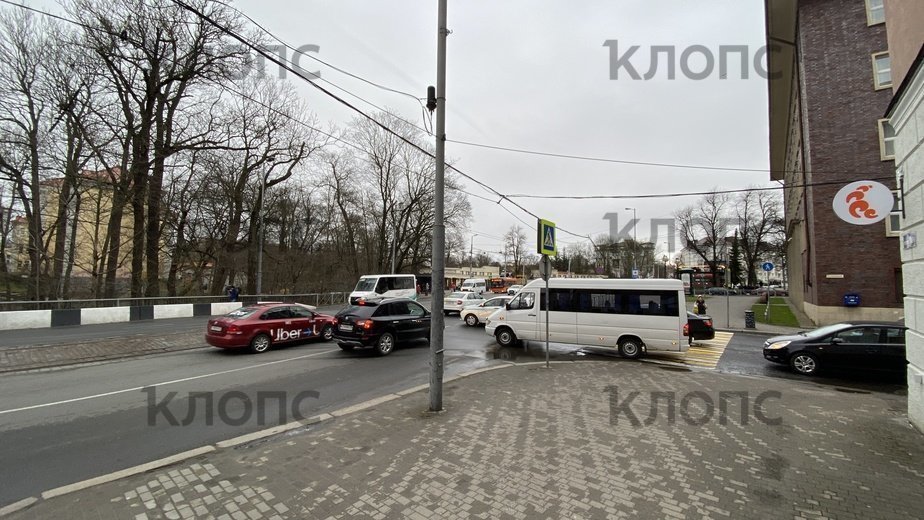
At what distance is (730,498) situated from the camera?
347cm

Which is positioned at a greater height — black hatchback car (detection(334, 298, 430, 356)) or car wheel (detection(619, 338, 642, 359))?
black hatchback car (detection(334, 298, 430, 356))

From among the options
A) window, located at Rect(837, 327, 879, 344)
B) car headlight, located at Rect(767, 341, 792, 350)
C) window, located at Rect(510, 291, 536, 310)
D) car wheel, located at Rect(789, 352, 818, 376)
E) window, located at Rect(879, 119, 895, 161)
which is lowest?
car wheel, located at Rect(789, 352, 818, 376)

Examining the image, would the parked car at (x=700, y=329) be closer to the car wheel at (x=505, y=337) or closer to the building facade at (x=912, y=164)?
the car wheel at (x=505, y=337)

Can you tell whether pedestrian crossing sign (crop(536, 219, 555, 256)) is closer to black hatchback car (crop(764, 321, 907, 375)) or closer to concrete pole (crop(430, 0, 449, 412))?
concrete pole (crop(430, 0, 449, 412))

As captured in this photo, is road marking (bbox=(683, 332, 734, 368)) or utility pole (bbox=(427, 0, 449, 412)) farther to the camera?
road marking (bbox=(683, 332, 734, 368))

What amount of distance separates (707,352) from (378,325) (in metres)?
10.5

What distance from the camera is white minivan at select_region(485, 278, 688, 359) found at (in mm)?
10602

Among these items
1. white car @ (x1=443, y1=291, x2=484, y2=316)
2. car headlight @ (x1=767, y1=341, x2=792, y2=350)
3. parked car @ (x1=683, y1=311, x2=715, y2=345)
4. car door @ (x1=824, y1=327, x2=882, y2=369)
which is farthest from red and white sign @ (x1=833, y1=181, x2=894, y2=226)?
white car @ (x1=443, y1=291, x2=484, y2=316)

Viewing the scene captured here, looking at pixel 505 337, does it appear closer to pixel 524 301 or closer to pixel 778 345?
pixel 524 301

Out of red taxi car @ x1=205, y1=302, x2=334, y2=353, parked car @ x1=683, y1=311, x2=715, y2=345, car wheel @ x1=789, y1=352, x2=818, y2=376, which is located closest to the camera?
car wheel @ x1=789, y1=352, x2=818, y2=376

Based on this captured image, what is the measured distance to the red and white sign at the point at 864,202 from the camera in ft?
18.8

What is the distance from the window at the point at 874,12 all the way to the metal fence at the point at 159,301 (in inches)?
1330

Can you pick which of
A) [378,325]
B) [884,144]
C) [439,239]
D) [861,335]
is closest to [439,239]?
[439,239]

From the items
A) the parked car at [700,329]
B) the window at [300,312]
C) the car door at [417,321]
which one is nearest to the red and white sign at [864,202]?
the parked car at [700,329]
